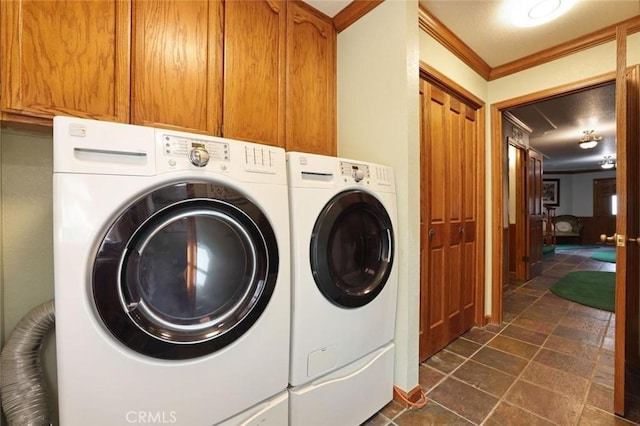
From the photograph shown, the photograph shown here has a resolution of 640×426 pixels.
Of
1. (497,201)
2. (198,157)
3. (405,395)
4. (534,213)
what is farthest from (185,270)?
(534,213)

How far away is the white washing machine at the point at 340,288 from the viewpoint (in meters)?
1.02

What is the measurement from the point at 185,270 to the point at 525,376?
208cm

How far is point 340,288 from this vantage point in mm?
1114

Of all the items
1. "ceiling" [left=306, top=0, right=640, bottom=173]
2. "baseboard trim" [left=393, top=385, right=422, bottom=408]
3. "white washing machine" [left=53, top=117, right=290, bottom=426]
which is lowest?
"baseboard trim" [left=393, top=385, right=422, bottom=408]

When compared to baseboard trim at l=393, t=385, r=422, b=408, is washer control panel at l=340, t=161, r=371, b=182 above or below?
above

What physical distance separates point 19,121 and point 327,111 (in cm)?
141

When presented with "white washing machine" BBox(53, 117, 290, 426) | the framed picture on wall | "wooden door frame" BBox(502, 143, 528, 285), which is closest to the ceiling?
"wooden door frame" BBox(502, 143, 528, 285)

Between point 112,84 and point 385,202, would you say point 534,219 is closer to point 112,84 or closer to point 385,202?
point 385,202

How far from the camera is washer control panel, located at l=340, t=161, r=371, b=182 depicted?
45.7 inches

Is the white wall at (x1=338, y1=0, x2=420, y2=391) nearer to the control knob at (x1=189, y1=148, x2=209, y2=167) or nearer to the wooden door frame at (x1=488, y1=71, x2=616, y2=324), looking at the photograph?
the control knob at (x1=189, y1=148, x2=209, y2=167)

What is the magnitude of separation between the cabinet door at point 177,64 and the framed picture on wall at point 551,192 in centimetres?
1077

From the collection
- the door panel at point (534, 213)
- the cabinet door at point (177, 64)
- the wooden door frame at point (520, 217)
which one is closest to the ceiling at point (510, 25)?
the cabinet door at point (177, 64)

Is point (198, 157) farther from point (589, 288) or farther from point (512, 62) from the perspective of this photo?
point (589, 288)

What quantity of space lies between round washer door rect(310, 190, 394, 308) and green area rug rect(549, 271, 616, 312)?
302 cm
